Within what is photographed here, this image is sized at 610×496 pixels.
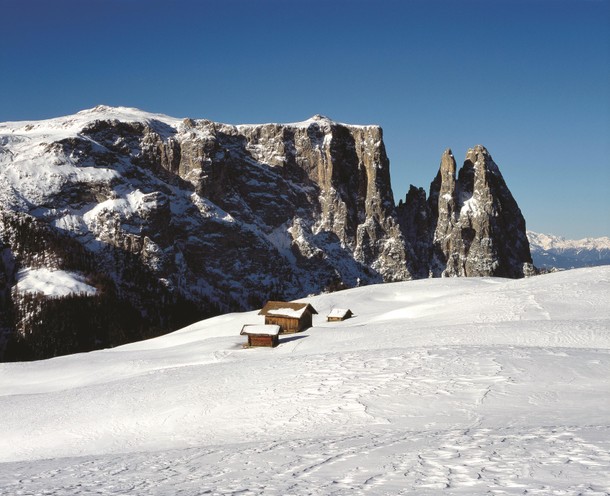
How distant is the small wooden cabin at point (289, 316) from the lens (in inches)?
2450

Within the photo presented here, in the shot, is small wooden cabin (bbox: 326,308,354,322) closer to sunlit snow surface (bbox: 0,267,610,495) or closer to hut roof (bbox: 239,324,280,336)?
hut roof (bbox: 239,324,280,336)

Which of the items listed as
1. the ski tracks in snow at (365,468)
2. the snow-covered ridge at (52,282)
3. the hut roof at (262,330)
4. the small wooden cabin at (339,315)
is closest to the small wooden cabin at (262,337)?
the hut roof at (262,330)

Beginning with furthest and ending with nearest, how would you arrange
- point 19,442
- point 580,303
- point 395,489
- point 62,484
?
1. point 580,303
2. point 19,442
3. point 62,484
4. point 395,489

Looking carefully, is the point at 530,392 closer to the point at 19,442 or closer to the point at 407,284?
the point at 19,442

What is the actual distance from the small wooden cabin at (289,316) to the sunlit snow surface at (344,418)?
515 inches

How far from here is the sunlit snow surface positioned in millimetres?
11609

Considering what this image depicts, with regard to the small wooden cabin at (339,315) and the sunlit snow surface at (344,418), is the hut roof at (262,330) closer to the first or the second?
the sunlit snow surface at (344,418)

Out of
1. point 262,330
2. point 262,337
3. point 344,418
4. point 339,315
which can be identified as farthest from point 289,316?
point 344,418

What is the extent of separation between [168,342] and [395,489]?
2330 inches

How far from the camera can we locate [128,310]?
154 m

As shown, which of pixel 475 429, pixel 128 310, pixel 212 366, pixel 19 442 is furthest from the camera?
pixel 128 310

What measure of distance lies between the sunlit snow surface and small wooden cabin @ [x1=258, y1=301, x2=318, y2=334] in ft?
42.9

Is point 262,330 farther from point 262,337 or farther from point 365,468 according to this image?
point 365,468

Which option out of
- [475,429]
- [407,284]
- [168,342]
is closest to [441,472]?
[475,429]
